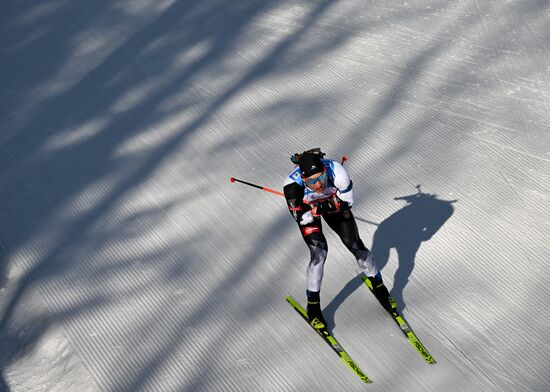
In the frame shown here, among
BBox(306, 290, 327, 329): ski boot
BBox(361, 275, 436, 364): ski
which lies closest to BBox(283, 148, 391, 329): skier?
BBox(306, 290, 327, 329): ski boot

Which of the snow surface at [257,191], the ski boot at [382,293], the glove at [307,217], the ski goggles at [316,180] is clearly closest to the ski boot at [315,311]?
the snow surface at [257,191]

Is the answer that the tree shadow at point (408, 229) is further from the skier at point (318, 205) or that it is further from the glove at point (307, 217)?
the glove at point (307, 217)

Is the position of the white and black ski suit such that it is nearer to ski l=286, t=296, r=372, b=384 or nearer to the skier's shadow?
ski l=286, t=296, r=372, b=384

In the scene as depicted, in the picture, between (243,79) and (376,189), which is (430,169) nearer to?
(376,189)

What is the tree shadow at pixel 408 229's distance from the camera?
543 cm

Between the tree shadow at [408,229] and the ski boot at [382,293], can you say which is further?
the tree shadow at [408,229]

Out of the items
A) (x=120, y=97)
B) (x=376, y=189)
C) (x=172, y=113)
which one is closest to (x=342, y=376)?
(x=376, y=189)

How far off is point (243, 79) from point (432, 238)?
8.85 ft

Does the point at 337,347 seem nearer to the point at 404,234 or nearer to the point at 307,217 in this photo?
the point at 307,217

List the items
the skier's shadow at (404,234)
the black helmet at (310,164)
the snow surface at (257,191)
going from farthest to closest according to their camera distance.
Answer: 1. the skier's shadow at (404,234)
2. the snow surface at (257,191)
3. the black helmet at (310,164)

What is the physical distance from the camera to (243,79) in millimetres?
7367

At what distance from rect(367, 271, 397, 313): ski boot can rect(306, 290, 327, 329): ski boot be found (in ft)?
1.25

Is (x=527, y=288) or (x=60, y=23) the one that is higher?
(x=60, y=23)

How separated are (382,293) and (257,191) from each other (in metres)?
1.56
